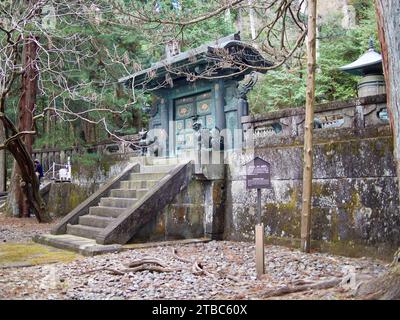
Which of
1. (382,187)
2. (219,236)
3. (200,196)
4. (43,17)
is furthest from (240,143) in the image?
(43,17)

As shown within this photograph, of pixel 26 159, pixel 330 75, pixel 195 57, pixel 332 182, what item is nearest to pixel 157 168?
pixel 195 57

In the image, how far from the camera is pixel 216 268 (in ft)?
21.5

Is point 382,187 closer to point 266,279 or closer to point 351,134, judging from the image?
point 351,134

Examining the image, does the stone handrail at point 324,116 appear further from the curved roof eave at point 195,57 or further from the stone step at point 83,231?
the stone step at point 83,231

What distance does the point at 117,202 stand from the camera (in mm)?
9836

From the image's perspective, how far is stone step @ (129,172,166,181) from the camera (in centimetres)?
1023

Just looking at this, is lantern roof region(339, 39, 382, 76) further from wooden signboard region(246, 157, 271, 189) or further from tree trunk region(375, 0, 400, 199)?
tree trunk region(375, 0, 400, 199)

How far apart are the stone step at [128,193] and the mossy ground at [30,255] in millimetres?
2193

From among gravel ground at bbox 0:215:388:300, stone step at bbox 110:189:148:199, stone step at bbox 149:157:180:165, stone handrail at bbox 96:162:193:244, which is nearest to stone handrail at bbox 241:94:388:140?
stone handrail at bbox 96:162:193:244

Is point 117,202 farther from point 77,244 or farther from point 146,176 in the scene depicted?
point 77,244

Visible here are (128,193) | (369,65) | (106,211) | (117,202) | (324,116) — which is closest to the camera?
(324,116)

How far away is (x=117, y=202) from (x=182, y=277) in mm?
4331

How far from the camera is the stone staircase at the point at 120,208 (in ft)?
27.0

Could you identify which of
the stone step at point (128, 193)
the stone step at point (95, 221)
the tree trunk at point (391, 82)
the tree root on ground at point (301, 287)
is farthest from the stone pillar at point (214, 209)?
the tree trunk at point (391, 82)
